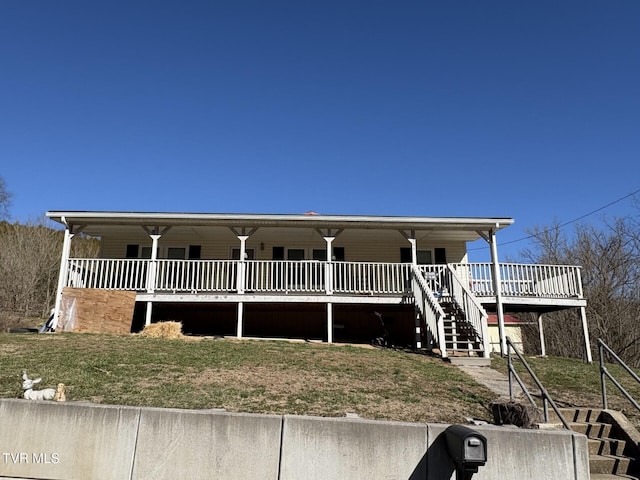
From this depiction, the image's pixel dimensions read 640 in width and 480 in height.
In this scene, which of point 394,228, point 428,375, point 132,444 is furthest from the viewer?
point 394,228

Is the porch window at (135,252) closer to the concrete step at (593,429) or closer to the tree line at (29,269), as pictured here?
the tree line at (29,269)

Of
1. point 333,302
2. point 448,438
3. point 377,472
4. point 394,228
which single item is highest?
point 394,228

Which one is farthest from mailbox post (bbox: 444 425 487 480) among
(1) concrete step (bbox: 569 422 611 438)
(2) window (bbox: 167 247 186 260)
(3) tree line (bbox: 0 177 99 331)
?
(3) tree line (bbox: 0 177 99 331)

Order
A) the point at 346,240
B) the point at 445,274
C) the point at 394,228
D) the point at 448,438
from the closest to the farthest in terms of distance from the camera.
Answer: the point at 448,438
the point at 445,274
the point at 394,228
the point at 346,240

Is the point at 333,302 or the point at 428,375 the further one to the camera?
the point at 333,302

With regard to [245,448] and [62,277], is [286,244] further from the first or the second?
[245,448]

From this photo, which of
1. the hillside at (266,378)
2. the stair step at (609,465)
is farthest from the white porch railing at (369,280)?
the stair step at (609,465)

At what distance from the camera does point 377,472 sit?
4430mm

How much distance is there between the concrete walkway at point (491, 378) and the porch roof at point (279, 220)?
18.6 ft

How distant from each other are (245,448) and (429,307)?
847 centimetres

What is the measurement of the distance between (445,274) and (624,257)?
18.5 metres

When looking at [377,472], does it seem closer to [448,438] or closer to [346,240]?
[448,438]

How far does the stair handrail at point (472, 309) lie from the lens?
11.2 meters

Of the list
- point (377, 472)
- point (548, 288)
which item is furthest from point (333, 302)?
point (377, 472)
